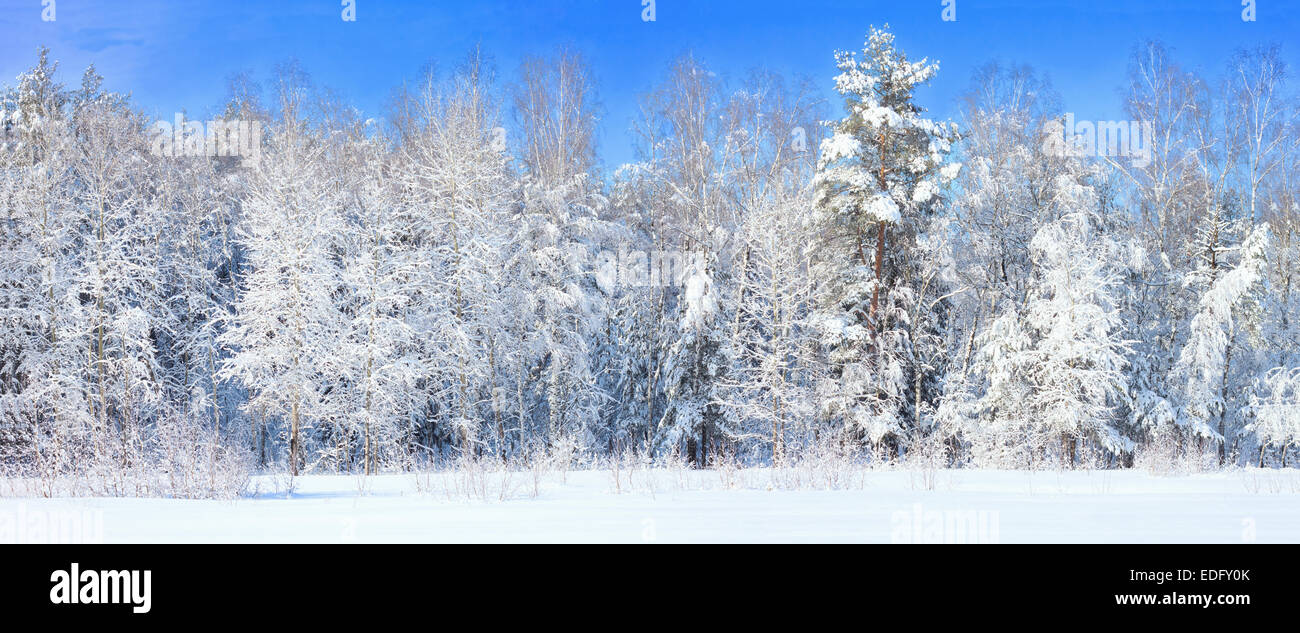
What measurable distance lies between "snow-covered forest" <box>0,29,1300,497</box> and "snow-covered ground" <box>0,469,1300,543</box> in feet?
37.5

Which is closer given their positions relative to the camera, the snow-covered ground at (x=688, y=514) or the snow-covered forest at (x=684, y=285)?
the snow-covered ground at (x=688, y=514)

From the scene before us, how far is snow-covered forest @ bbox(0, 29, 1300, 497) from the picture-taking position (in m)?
25.4

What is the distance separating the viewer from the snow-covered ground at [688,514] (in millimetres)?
6867

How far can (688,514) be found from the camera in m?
8.34

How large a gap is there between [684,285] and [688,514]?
21.1 metres

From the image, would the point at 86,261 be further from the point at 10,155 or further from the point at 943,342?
the point at 943,342

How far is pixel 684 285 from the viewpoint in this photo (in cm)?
2927

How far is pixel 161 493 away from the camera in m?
10.8

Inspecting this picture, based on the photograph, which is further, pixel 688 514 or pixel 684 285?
pixel 684 285

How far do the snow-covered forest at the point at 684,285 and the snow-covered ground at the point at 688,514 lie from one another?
37.5 feet

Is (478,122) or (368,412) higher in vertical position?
(478,122)

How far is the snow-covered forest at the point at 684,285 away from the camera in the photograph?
2544 cm
